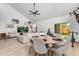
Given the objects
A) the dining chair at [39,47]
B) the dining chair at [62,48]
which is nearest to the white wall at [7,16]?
the dining chair at [39,47]

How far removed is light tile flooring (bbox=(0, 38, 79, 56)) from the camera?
1.94m

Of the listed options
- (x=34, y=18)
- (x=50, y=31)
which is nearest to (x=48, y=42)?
(x=50, y=31)

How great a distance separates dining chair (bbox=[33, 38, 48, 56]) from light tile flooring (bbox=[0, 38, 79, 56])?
0.54 ft

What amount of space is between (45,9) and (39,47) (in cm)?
67

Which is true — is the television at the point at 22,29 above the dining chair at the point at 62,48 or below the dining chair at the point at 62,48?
above

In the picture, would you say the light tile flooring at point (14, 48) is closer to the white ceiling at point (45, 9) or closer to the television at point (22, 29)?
the television at point (22, 29)

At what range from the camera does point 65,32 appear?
195 centimetres

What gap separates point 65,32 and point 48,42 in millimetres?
335

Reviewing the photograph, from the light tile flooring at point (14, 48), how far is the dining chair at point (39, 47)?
0.16m

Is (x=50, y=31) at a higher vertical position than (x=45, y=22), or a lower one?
lower

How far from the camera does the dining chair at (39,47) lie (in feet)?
6.53

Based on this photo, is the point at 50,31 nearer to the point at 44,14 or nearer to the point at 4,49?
the point at 44,14

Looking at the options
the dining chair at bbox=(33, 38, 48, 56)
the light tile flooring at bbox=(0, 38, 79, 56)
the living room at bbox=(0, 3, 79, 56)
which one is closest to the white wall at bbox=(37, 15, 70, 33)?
the living room at bbox=(0, 3, 79, 56)

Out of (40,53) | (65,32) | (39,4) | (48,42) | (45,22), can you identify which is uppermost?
(39,4)
